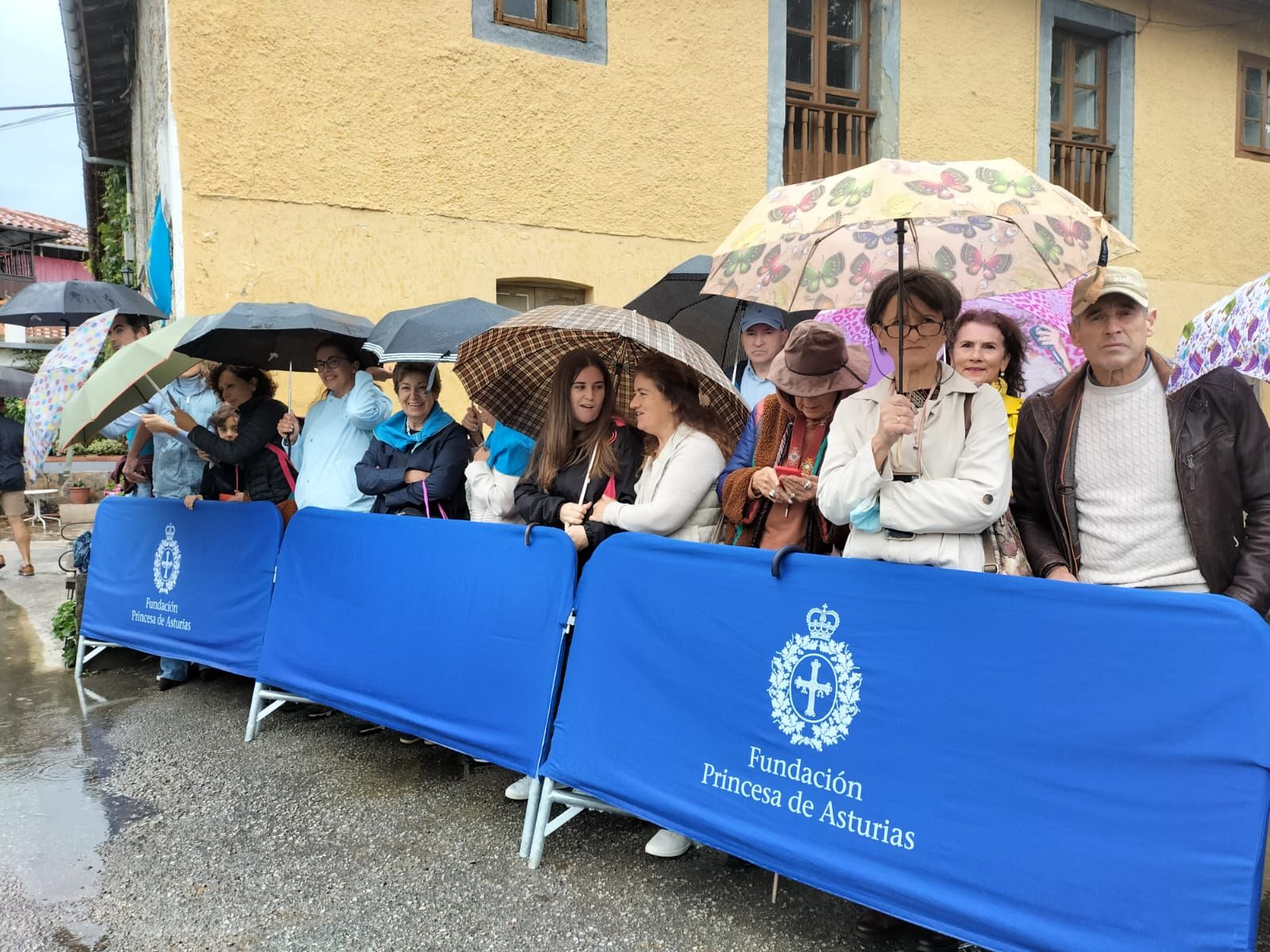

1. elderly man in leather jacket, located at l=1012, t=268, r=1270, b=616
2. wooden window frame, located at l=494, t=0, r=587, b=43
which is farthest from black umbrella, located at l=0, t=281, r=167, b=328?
elderly man in leather jacket, located at l=1012, t=268, r=1270, b=616

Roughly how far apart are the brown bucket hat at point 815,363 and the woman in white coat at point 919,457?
450 millimetres

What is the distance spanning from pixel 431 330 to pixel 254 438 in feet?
4.44

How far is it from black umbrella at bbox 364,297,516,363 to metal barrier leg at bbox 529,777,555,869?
2270 millimetres

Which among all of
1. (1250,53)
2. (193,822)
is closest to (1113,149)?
(1250,53)

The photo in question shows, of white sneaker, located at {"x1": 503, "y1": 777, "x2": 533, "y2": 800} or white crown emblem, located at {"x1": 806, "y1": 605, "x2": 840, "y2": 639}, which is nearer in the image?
white crown emblem, located at {"x1": 806, "y1": 605, "x2": 840, "y2": 639}

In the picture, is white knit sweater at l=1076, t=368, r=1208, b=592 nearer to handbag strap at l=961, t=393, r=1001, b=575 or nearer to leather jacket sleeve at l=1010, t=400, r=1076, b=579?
leather jacket sleeve at l=1010, t=400, r=1076, b=579

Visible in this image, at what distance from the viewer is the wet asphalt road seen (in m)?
2.94

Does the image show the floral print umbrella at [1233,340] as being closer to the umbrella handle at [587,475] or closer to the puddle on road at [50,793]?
the umbrella handle at [587,475]

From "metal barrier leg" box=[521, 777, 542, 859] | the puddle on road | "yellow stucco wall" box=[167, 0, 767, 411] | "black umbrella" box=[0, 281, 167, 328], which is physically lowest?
the puddle on road

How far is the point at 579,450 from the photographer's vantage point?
4.08 m

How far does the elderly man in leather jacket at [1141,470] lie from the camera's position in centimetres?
271

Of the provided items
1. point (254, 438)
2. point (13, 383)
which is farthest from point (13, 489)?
point (254, 438)

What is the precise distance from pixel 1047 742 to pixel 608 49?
27.4 feet

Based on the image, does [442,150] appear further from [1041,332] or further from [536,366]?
[1041,332]
